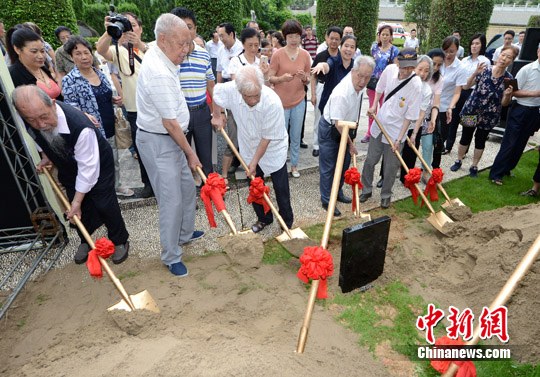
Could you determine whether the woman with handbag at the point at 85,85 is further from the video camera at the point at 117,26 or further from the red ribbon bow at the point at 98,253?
the red ribbon bow at the point at 98,253

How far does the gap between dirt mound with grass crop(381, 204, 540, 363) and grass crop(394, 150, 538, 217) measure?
19.9 inches

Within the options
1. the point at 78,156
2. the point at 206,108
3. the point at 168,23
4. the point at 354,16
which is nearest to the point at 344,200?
the point at 206,108

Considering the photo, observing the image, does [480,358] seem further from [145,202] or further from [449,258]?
[145,202]

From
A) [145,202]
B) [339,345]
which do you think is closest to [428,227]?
[339,345]

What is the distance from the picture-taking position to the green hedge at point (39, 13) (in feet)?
29.1

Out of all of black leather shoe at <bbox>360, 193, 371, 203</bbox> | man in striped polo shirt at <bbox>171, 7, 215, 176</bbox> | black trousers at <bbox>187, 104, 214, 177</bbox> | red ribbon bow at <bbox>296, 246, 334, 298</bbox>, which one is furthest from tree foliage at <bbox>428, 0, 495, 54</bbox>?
red ribbon bow at <bbox>296, 246, 334, 298</bbox>

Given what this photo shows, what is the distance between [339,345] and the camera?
2727mm

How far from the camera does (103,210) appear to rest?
3.53 meters

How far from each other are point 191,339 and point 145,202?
2.80m

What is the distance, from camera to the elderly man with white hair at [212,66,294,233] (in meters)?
3.28

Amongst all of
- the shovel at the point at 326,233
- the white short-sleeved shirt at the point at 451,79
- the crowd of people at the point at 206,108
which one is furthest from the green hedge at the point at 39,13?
the white short-sleeved shirt at the point at 451,79

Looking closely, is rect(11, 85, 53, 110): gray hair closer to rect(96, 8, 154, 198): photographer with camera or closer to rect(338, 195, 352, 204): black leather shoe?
rect(96, 8, 154, 198): photographer with camera

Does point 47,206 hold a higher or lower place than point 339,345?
higher

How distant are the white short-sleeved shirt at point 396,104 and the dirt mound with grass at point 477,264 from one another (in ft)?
4.25
